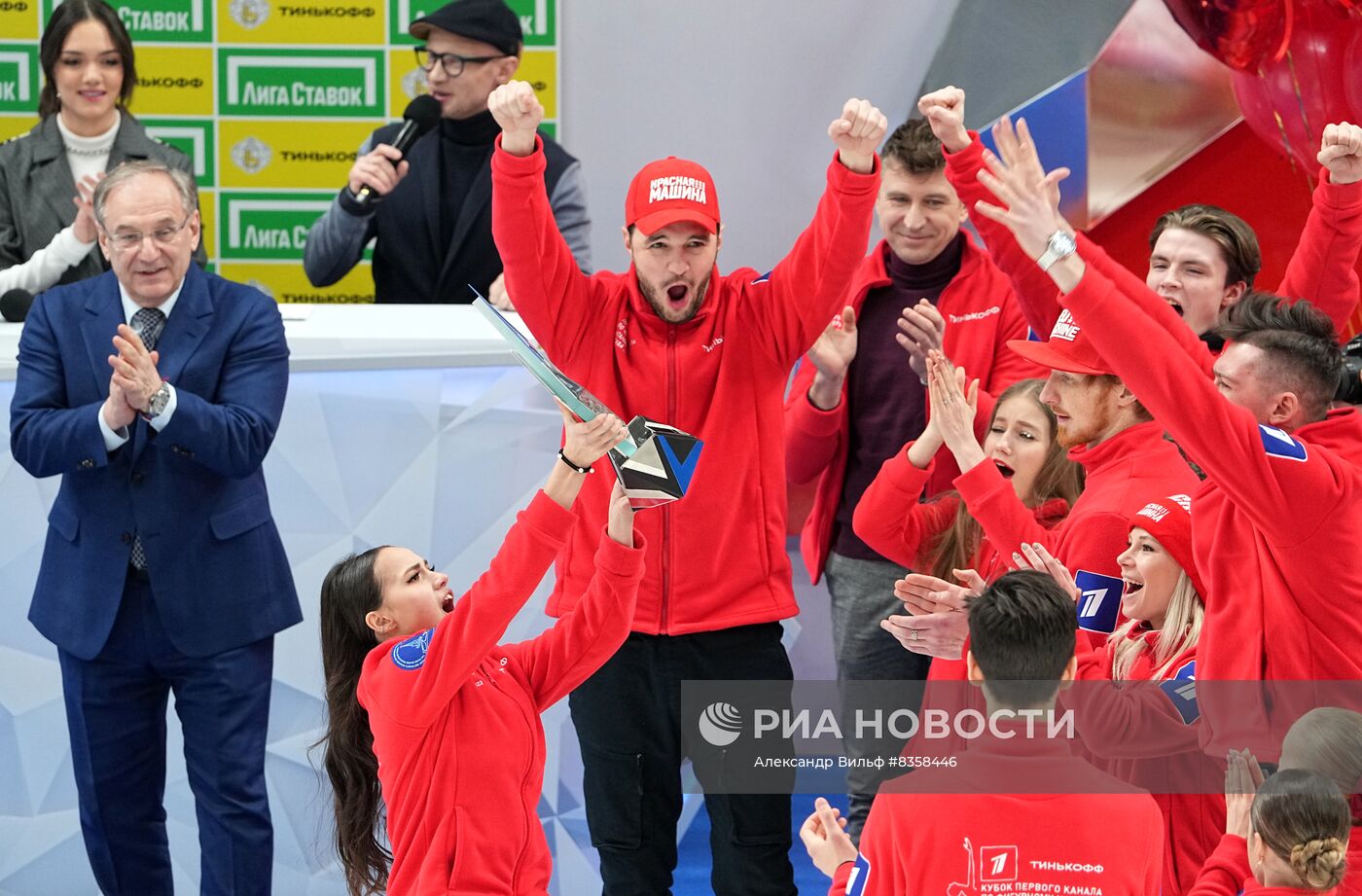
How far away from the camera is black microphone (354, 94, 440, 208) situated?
431 cm

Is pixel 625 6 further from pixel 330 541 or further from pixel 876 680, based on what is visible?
pixel 876 680

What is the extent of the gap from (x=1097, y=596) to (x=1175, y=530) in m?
0.19

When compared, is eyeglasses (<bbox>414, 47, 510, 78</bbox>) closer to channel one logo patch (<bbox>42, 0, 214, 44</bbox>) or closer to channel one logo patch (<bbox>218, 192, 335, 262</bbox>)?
channel one logo patch (<bbox>218, 192, 335, 262</bbox>)

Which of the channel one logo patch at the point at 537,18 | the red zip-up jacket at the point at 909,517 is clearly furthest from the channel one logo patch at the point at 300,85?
the red zip-up jacket at the point at 909,517

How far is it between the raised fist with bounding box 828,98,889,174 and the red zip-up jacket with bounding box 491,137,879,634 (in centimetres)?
6

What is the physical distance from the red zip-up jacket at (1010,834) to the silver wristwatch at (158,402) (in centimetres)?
192

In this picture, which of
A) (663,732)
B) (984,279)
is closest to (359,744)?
(663,732)

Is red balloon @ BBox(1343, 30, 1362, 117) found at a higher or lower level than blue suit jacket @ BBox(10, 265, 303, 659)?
higher

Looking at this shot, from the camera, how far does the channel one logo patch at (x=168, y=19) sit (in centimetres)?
589

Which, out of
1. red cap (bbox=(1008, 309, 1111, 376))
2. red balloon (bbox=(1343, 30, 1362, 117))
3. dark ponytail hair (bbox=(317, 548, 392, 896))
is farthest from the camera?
red balloon (bbox=(1343, 30, 1362, 117))

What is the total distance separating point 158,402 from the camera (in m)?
3.31

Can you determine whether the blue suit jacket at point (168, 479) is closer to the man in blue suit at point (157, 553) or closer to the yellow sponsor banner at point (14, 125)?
the man in blue suit at point (157, 553)

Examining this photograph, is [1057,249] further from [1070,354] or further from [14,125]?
[14,125]

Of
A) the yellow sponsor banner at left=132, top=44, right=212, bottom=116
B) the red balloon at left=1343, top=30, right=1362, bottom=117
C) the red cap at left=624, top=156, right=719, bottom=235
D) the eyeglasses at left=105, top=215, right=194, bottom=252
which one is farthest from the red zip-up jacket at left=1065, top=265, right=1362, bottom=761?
the yellow sponsor banner at left=132, top=44, right=212, bottom=116
